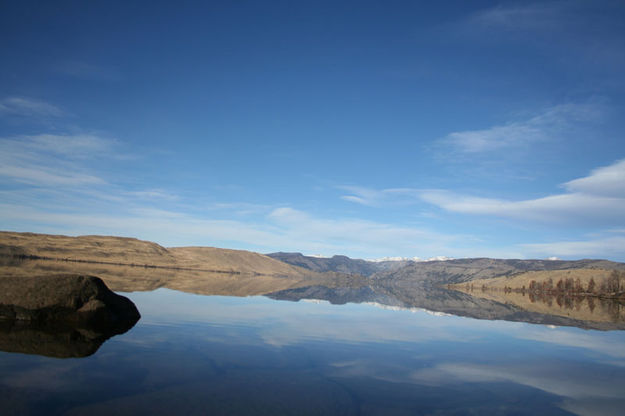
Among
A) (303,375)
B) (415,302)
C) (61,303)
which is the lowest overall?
(415,302)

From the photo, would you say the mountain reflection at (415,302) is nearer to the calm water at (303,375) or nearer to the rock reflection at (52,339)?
the calm water at (303,375)

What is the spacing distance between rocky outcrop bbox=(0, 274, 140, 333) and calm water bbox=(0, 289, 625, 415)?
223cm

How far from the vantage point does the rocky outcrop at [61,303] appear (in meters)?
22.0

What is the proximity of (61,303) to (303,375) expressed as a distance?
53.2 feet

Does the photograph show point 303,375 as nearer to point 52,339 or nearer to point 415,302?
point 52,339

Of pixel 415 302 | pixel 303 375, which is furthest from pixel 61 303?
pixel 415 302

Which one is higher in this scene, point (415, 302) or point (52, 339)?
point (52, 339)

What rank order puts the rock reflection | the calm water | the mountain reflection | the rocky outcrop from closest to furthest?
the calm water
the rock reflection
the rocky outcrop
the mountain reflection

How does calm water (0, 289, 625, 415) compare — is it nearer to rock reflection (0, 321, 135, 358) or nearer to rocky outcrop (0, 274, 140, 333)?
rock reflection (0, 321, 135, 358)

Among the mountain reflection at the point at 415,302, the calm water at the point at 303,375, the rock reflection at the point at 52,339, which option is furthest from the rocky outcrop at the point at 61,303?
the mountain reflection at the point at 415,302

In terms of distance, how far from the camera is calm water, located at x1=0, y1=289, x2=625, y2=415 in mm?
11547

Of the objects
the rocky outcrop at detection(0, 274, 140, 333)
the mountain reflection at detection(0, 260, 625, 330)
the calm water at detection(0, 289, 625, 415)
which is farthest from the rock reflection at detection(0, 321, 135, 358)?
the mountain reflection at detection(0, 260, 625, 330)

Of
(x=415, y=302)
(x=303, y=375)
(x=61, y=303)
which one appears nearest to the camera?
(x=303, y=375)

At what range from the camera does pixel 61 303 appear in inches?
902
